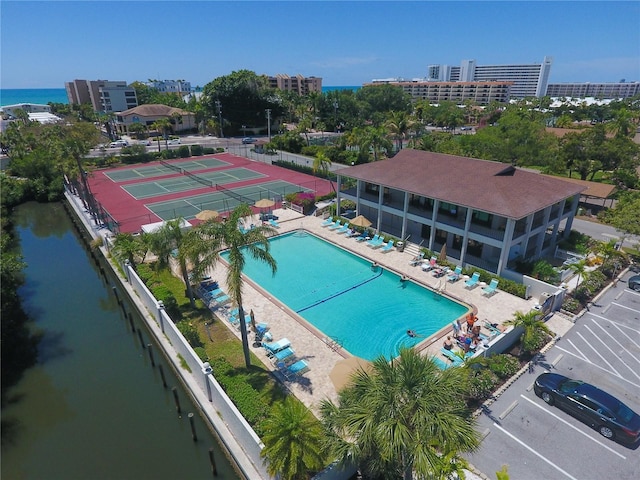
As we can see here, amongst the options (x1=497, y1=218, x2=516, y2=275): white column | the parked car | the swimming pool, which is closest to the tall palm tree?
the swimming pool

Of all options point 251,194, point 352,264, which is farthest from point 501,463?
point 251,194

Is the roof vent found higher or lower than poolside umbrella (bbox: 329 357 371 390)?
higher

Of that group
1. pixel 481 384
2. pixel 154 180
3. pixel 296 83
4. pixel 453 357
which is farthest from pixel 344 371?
pixel 296 83

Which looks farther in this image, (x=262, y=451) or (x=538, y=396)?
(x=538, y=396)

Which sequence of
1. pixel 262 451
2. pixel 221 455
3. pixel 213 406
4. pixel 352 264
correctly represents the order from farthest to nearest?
1. pixel 352 264
2. pixel 213 406
3. pixel 221 455
4. pixel 262 451

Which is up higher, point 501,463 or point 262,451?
point 262,451

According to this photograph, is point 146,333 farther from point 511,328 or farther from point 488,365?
point 511,328

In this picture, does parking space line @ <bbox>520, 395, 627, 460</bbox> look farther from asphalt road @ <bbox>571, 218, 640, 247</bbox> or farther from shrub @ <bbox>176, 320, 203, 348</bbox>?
asphalt road @ <bbox>571, 218, 640, 247</bbox>

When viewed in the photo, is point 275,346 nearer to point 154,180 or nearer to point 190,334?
point 190,334
